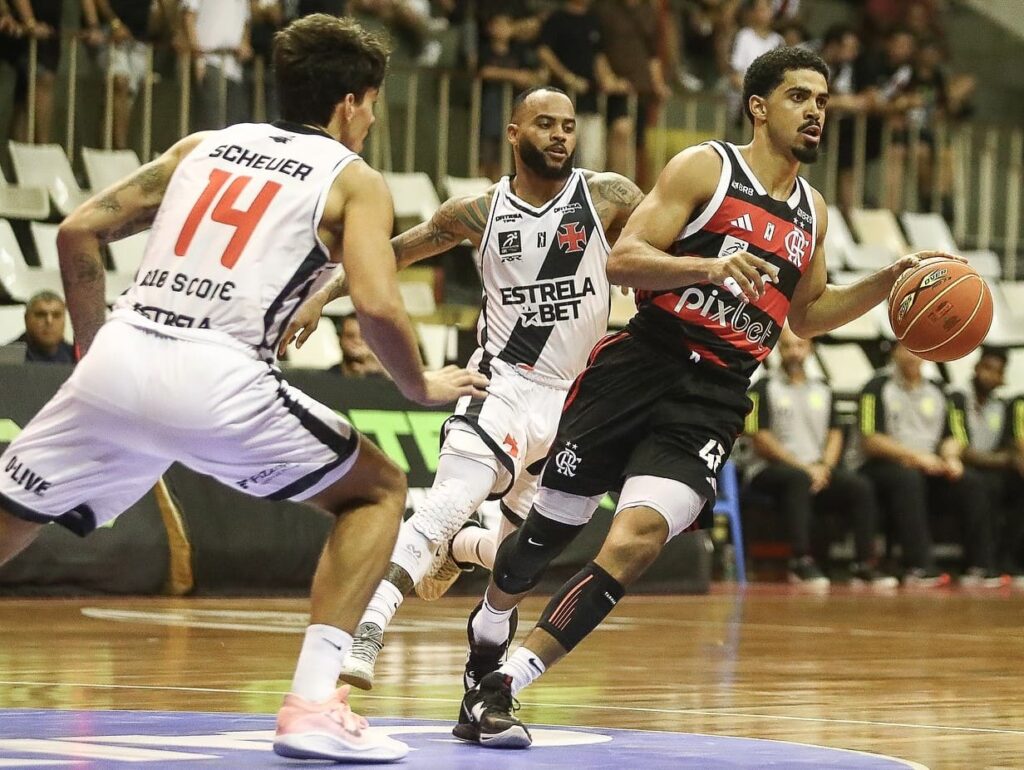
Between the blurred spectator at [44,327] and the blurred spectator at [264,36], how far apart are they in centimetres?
401

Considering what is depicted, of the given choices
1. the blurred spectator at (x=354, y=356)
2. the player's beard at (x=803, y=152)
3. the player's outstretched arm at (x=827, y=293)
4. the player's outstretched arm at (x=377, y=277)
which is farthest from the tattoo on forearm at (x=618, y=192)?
the blurred spectator at (x=354, y=356)

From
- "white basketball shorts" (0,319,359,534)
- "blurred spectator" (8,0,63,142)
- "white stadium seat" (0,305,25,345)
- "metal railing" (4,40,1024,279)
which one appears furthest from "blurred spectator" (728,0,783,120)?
"white basketball shorts" (0,319,359,534)

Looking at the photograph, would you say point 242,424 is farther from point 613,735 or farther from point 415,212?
point 415,212

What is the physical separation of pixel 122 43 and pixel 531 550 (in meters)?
10.5

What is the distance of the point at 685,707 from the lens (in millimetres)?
6434

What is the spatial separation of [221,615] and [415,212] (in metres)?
6.32

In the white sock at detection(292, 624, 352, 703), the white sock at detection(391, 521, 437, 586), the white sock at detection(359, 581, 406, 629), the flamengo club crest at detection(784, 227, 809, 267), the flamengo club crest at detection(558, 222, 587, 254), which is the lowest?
the white sock at detection(359, 581, 406, 629)

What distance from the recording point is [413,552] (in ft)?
21.7

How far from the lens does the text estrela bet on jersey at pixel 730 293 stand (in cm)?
586

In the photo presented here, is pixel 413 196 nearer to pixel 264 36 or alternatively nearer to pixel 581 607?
pixel 264 36

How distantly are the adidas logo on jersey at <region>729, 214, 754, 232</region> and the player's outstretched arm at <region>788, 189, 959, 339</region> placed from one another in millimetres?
345

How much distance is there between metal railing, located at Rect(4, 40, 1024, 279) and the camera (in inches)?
616

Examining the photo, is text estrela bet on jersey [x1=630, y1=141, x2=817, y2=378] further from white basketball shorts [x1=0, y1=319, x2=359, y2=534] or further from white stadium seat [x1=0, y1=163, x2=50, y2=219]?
white stadium seat [x1=0, y1=163, x2=50, y2=219]

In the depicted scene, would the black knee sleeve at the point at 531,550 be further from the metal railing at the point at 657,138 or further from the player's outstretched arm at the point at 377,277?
the metal railing at the point at 657,138
